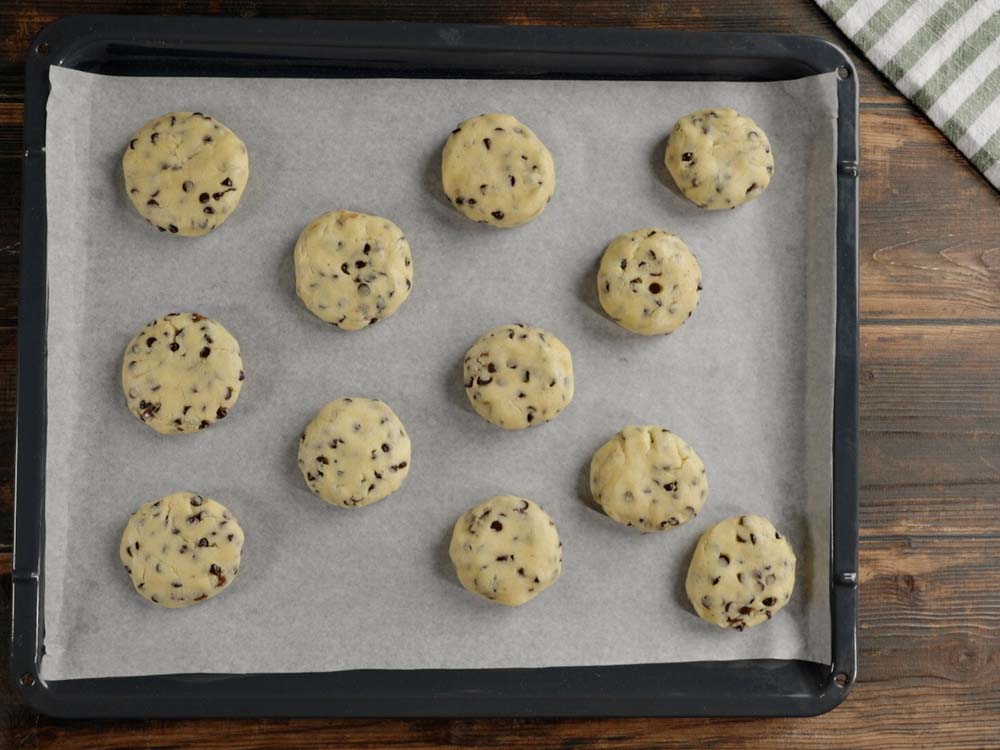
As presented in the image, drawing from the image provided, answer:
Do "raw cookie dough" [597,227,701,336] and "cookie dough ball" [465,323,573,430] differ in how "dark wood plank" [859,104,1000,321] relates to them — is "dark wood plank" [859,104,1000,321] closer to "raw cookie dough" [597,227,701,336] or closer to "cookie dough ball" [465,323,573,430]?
"raw cookie dough" [597,227,701,336]


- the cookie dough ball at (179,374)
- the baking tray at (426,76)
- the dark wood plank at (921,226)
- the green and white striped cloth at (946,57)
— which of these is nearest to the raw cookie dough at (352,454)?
the cookie dough ball at (179,374)

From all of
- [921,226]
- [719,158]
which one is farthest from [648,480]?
[921,226]

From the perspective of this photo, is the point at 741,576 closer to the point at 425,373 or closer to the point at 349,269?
the point at 425,373

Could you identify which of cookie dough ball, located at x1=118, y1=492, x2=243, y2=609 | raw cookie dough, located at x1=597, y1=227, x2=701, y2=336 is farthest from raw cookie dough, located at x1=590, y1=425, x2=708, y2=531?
cookie dough ball, located at x1=118, y1=492, x2=243, y2=609

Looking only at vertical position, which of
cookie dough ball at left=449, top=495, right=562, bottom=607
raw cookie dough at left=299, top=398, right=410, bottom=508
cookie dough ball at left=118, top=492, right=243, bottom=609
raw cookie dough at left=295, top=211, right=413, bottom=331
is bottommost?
cookie dough ball at left=449, top=495, right=562, bottom=607

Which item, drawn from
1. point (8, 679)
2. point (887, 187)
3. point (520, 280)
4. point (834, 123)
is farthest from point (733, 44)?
point (8, 679)

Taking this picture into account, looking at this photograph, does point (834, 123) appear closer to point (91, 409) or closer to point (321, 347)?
point (321, 347)

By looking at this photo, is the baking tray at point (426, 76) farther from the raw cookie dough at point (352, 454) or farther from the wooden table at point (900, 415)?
the raw cookie dough at point (352, 454)
